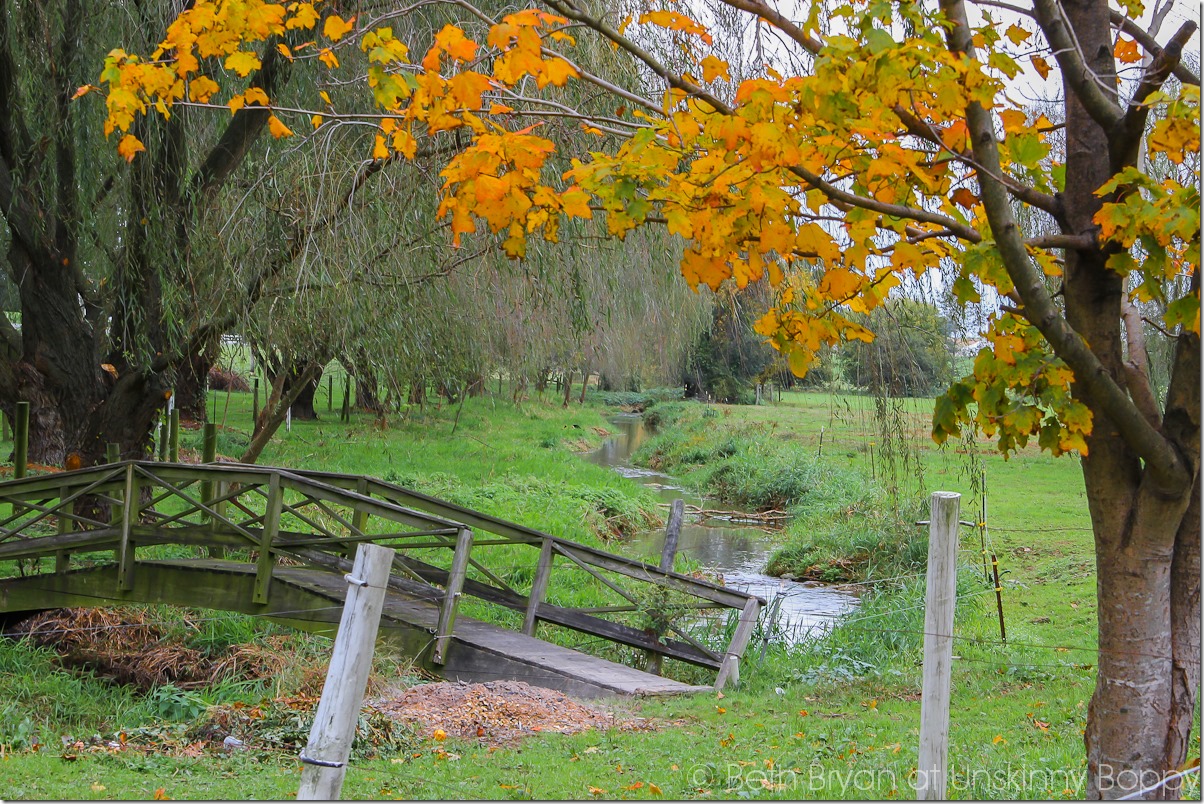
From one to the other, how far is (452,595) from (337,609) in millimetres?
1117

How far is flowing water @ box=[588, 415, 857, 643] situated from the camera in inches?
479

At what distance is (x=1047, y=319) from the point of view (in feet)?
11.2

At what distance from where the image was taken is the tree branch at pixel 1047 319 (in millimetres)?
3387

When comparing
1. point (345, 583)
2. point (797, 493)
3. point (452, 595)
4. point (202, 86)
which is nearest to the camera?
point (202, 86)

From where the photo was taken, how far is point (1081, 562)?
1505 centimetres

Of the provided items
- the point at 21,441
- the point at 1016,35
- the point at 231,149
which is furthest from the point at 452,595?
the point at 21,441

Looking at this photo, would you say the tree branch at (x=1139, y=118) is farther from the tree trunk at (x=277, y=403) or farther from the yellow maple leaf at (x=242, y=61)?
the tree trunk at (x=277, y=403)

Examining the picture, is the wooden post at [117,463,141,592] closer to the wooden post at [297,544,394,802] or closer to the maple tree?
the maple tree

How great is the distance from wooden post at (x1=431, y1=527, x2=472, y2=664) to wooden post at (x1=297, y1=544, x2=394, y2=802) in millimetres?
4636

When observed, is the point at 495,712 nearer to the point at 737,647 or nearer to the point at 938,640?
the point at 737,647

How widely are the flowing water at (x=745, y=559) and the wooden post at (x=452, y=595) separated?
3.59 meters

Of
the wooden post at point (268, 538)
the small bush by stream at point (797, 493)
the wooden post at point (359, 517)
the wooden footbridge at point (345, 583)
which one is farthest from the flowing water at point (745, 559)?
the wooden post at point (268, 538)

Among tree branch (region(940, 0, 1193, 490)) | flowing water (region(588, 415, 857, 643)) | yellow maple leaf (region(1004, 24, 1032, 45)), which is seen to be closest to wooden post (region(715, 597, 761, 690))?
flowing water (region(588, 415, 857, 643))

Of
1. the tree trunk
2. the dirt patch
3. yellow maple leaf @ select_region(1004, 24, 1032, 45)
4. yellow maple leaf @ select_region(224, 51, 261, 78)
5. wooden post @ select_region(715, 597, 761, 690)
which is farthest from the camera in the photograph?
the tree trunk
